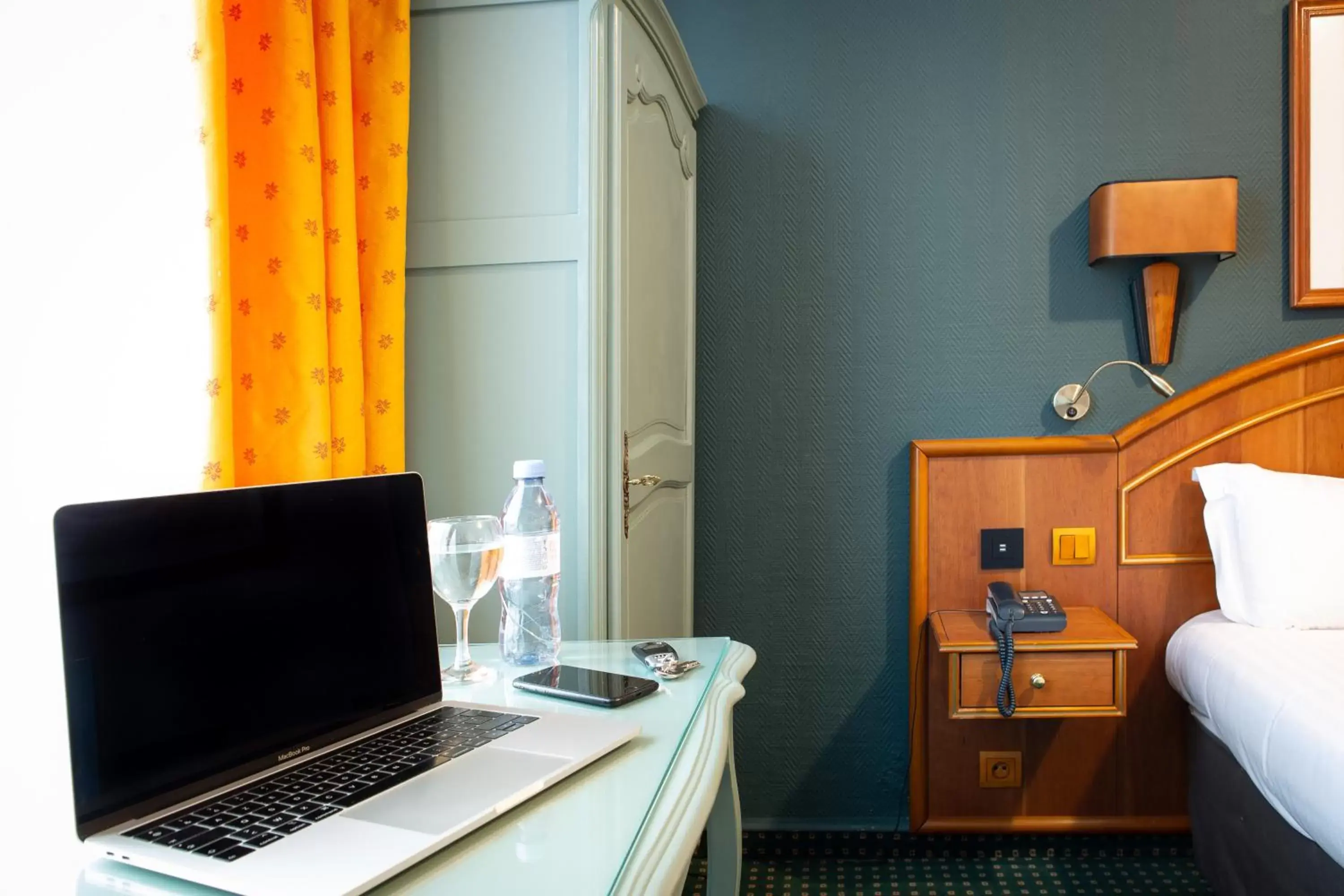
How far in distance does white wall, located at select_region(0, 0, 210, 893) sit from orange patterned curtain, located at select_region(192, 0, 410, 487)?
0.03 metres

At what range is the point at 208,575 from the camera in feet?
2.68

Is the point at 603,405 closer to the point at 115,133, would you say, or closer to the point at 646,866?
the point at 115,133

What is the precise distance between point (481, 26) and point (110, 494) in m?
1.06

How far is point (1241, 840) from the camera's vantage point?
1.78m

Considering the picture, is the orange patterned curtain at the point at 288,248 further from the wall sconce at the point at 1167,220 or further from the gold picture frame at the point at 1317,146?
the gold picture frame at the point at 1317,146

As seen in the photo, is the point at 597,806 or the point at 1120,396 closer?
the point at 597,806

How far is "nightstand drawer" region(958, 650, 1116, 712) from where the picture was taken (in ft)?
6.39

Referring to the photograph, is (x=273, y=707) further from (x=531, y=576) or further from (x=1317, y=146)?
(x=1317, y=146)

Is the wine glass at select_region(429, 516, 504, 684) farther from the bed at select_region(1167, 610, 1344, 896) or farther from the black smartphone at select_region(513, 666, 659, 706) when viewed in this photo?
the bed at select_region(1167, 610, 1344, 896)

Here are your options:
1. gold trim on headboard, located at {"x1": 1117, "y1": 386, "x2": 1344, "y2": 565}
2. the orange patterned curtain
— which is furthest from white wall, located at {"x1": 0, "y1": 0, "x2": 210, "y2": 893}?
gold trim on headboard, located at {"x1": 1117, "y1": 386, "x2": 1344, "y2": 565}

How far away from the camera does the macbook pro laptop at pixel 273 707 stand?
0.68 m

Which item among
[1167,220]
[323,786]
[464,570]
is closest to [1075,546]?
[1167,220]

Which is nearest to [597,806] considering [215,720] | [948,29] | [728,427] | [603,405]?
[215,720]

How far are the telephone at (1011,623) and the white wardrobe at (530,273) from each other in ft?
2.69
